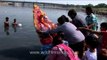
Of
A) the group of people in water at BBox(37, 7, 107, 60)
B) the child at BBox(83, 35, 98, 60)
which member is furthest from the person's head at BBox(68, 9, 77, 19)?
the child at BBox(83, 35, 98, 60)

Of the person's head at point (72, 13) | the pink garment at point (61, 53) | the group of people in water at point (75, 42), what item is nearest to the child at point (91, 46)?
the group of people in water at point (75, 42)

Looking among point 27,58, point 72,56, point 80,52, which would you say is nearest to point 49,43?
point 80,52

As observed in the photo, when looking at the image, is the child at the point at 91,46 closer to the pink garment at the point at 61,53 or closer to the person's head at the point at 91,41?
the person's head at the point at 91,41

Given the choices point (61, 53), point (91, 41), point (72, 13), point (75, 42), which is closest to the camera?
point (61, 53)

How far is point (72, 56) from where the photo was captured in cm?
691

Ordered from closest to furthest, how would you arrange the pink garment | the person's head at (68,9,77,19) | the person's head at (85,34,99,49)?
1. the pink garment
2. the person's head at (85,34,99,49)
3. the person's head at (68,9,77,19)

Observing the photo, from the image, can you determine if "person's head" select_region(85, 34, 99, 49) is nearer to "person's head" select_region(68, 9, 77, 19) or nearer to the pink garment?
the pink garment

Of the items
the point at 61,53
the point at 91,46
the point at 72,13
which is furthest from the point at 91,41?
the point at 72,13

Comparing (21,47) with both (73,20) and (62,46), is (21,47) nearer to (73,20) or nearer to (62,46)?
(73,20)

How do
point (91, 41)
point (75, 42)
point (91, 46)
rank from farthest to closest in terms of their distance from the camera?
1. point (75, 42)
2. point (91, 46)
3. point (91, 41)

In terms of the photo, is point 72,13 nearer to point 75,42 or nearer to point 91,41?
point 75,42

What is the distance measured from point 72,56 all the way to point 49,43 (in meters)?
4.05

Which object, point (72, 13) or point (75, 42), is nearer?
point (75, 42)

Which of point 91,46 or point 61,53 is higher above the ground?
point 61,53
